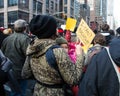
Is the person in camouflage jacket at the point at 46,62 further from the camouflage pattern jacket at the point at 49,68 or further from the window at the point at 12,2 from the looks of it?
the window at the point at 12,2

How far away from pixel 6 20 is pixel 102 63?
60726 mm

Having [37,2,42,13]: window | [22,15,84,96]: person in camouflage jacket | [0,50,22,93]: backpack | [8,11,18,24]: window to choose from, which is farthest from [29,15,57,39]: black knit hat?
[37,2,42,13]: window

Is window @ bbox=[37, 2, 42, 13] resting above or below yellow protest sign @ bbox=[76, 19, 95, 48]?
above

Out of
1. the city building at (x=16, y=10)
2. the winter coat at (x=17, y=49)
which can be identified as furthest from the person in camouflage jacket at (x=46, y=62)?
the city building at (x=16, y=10)

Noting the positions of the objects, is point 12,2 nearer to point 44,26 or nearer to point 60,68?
point 44,26

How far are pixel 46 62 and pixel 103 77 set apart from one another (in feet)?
2.91

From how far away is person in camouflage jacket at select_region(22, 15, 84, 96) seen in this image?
3.33 meters

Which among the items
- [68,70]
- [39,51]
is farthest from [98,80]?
[39,51]

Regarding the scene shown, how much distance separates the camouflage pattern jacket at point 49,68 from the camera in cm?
332

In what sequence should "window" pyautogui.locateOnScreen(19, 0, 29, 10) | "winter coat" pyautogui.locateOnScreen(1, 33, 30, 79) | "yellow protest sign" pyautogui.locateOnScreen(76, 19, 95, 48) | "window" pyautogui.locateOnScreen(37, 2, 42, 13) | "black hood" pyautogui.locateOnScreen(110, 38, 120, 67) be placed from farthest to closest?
1. "window" pyautogui.locateOnScreen(37, 2, 42, 13)
2. "window" pyautogui.locateOnScreen(19, 0, 29, 10)
3. "winter coat" pyautogui.locateOnScreen(1, 33, 30, 79)
4. "yellow protest sign" pyautogui.locateOnScreen(76, 19, 95, 48)
5. "black hood" pyautogui.locateOnScreen(110, 38, 120, 67)

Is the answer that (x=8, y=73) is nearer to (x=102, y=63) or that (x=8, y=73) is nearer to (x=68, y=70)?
(x=68, y=70)

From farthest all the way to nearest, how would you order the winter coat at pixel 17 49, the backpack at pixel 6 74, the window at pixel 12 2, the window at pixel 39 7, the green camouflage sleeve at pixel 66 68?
the window at pixel 39 7 → the window at pixel 12 2 → the winter coat at pixel 17 49 → the backpack at pixel 6 74 → the green camouflage sleeve at pixel 66 68

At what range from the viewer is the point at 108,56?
2727 mm

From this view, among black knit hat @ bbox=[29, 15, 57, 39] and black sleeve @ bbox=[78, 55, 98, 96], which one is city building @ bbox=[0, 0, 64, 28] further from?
black sleeve @ bbox=[78, 55, 98, 96]
